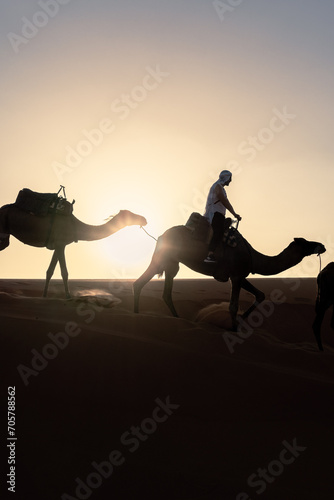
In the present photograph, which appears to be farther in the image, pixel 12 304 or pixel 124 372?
pixel 12 304

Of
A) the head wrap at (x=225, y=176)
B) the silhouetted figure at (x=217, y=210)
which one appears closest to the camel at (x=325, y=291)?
the silhouetted figure at (x=217, y=210)

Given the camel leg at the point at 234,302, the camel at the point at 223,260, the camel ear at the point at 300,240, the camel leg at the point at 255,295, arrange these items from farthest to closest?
the camel ear at the point at 300,240
the camel leg at the point at 255,295
the camel at the point at 223,260
the camel leg at the point at 234,302

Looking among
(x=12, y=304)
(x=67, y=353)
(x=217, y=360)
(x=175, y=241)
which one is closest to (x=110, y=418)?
(x=67, y=353)

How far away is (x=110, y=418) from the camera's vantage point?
23.3 feet

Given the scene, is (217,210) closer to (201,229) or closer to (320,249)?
(201,229)

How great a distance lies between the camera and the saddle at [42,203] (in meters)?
14.1

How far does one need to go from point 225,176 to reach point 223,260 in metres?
1.67

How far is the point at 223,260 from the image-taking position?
1245cm

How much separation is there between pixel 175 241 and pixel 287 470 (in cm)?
682

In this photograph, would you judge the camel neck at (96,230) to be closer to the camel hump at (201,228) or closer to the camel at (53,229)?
the camel at (53,229)

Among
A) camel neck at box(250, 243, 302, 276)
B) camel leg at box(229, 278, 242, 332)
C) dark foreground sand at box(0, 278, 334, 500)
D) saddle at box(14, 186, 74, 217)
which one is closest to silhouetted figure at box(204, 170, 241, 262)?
camel leg at box(229, 278, 242, 332)

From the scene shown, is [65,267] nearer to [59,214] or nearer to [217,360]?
[59,214]

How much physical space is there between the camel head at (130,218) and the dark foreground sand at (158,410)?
11.5 ft

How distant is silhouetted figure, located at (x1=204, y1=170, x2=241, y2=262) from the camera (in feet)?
40.3
